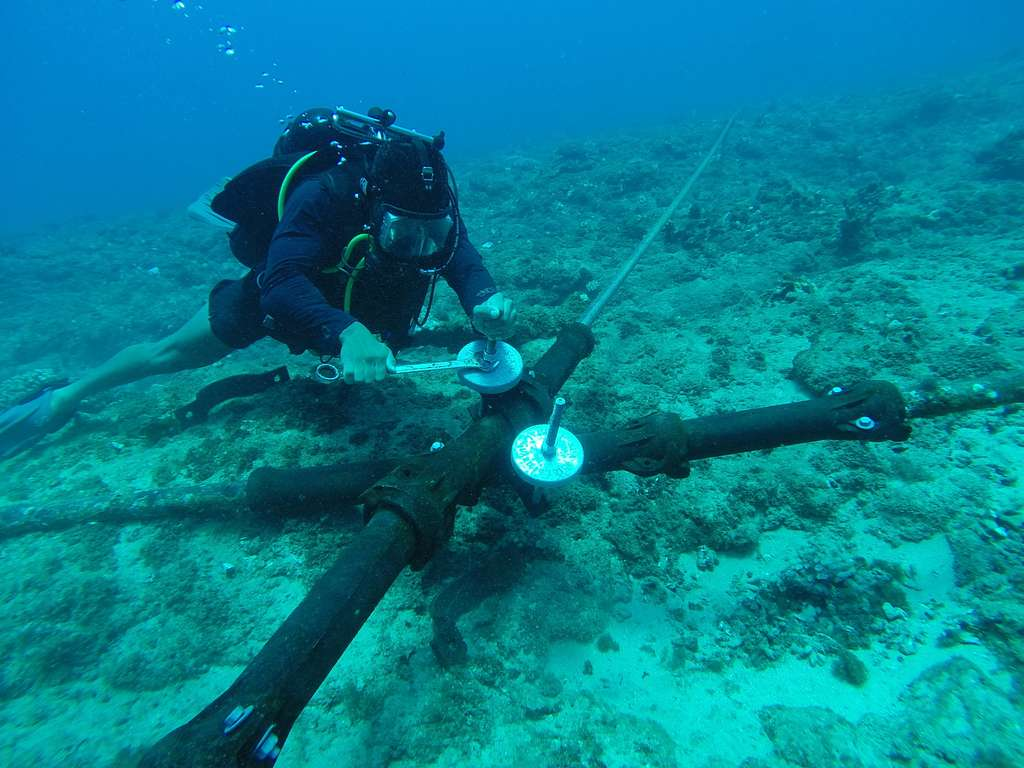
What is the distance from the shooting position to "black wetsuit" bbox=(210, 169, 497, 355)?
2986 mm

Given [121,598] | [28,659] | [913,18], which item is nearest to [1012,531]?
[121,598]

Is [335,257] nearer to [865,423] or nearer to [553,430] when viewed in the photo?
[553,430]

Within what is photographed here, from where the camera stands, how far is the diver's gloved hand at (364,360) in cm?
257

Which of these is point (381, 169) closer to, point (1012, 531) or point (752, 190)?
point (1012, 531)

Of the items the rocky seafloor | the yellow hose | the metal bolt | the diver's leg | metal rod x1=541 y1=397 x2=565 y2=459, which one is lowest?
the rocky seafloor

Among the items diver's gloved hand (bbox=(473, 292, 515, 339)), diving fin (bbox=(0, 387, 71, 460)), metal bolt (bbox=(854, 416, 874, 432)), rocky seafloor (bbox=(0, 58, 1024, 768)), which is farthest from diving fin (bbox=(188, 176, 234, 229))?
metal bolt (bbox=(854, 416, 874, 432))

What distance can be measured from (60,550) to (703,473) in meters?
4.78

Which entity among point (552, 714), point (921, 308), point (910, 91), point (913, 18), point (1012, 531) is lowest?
point (552, 714)

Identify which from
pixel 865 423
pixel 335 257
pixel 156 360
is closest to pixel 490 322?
pixel 335 257

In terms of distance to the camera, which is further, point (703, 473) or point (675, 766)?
point (703, 473)

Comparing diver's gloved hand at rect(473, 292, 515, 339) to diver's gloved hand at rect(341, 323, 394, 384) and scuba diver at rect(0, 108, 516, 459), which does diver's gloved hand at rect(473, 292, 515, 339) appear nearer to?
scuba diver at rect(0, 108, 516, 459)

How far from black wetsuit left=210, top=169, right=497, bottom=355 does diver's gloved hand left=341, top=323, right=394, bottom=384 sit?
257mm

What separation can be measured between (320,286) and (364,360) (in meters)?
1.47

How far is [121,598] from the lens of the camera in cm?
294
